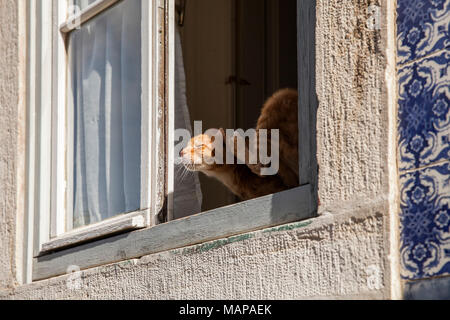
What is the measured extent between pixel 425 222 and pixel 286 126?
1617 mm

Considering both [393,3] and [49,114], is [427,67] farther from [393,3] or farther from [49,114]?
[49,114]

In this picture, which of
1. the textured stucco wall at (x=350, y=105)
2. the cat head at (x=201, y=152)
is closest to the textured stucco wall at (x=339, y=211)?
the textured stucco wall at (x=350, y=105)

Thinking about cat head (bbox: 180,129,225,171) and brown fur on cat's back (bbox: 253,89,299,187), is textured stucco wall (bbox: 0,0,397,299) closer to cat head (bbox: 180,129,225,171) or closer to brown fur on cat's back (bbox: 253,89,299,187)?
brown fur on cat's back (bbox: 253,89,299,187)

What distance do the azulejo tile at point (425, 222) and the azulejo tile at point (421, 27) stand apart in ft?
1.26

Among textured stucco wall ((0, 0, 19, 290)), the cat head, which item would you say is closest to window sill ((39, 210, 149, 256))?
textured stucco wall ((0, 0, 19, 290))

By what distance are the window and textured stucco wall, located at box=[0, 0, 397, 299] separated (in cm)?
16

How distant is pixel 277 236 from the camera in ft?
10.4

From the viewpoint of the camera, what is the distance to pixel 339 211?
9.64 ft

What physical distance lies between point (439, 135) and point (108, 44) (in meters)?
2.24

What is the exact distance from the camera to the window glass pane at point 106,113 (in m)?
4.21

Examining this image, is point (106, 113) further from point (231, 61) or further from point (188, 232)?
point (231, 61)

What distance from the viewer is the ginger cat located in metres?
4.20
